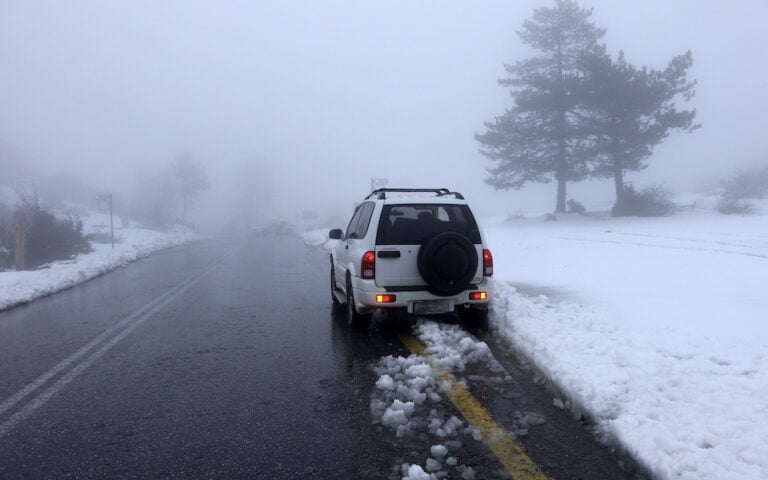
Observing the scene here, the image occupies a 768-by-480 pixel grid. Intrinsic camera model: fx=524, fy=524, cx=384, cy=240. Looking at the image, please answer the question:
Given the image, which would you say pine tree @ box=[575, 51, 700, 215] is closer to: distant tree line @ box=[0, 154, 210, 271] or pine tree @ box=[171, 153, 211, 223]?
distant tree line @ box=[0, 154, 210, 271]

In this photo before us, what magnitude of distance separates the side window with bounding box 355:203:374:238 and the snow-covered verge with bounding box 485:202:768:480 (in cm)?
219

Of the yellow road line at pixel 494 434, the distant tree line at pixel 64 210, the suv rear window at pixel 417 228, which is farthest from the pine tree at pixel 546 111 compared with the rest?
the yellow road line at pixel 494 434

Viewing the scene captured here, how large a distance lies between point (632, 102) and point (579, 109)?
3.58 m

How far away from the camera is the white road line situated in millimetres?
4336

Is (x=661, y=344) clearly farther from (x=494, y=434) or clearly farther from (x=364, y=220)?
(x=364, y=220)

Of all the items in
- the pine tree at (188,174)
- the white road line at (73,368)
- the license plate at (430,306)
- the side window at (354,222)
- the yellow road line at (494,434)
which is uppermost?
the pine tree at (188,174)

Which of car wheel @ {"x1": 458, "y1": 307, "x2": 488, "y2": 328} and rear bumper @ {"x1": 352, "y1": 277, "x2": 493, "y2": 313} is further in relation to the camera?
car wheel @ {"x1": 458, "y1": 307, "x2": 488, "y2": 328}

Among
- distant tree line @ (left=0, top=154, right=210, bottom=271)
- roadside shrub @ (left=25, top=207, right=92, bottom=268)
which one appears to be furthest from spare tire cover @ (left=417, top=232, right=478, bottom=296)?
roadside shrub @ (left=25, top=207, right=92, bottom=268)

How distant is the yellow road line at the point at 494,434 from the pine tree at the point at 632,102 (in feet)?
85.2

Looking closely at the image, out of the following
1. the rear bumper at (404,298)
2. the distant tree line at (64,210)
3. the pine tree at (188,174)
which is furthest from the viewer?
the pine tree at (188,174)

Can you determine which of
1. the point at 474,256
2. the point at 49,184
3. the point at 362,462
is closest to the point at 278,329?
the point at 474,256

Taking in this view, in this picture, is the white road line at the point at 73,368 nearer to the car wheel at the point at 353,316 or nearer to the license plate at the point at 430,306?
the car wheel at the point at 353,316

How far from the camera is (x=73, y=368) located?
556 centimetres

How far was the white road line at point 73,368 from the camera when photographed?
4336 mm
